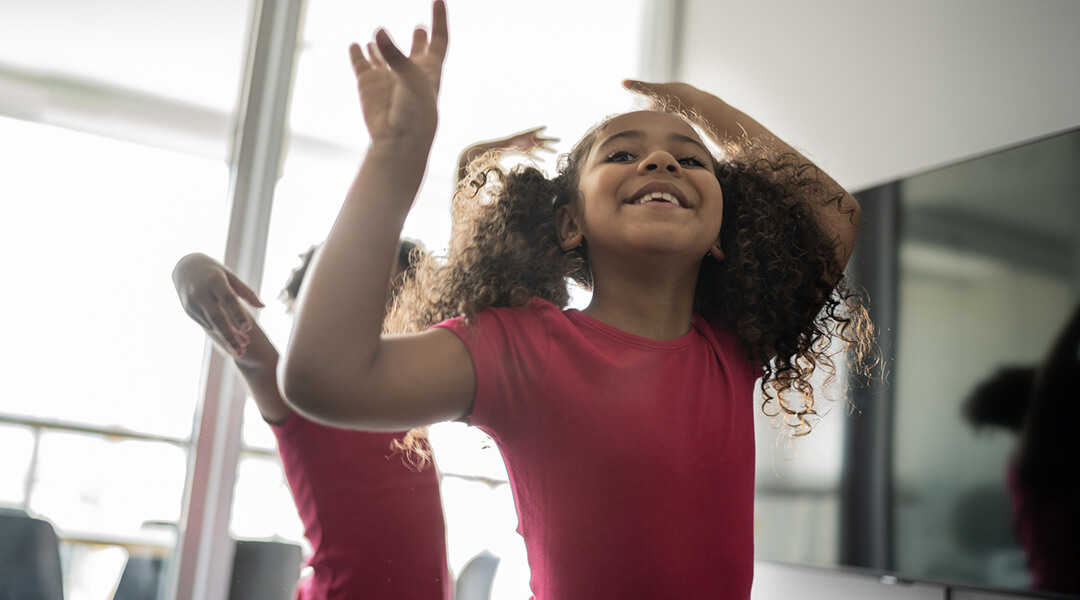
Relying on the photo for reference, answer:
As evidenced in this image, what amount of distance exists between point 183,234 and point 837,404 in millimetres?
1651

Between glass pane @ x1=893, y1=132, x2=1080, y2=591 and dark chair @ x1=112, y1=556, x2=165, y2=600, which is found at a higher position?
glass pane @ x1=893, y1=132, x2=1080, y2=591

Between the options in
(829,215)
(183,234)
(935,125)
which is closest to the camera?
(829,215)

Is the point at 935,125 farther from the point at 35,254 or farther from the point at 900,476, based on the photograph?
the point at 35,254

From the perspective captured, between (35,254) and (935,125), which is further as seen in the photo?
(35,254)

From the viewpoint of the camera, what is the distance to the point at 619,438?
2.38 ft

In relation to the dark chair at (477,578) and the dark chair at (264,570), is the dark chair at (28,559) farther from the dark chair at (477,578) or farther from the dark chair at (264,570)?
the dark chair at (477,578)

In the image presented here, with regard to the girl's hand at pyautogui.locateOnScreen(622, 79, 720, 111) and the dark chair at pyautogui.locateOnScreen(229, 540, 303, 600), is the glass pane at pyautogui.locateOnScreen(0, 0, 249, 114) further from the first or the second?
the girl's hand at pyautogui.locateOnScreen(622, 79, 720, 111)

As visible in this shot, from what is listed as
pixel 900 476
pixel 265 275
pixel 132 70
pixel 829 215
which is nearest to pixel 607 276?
pixel 829 215

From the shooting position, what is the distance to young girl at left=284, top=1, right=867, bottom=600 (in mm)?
610

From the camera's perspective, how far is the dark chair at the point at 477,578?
2.22m

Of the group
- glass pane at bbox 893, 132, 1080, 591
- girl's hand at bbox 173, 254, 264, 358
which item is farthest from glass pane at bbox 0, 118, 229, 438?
glass pane at bbox 893, 132, 1080, 591

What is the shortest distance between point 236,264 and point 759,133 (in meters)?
1.65

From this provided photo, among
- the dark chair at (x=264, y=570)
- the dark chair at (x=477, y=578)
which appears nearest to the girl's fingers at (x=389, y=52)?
the dark chair at (x=477, y=578)

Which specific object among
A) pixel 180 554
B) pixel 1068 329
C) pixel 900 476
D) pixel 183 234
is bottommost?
pixel 180 554
